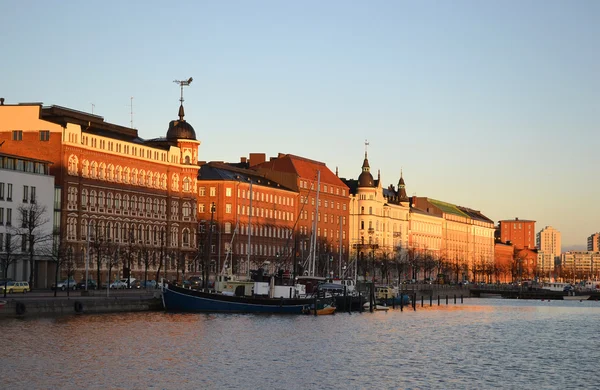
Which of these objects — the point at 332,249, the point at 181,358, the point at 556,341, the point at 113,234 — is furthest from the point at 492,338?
the point at 332,249

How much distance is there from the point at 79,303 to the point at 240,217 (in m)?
79.0

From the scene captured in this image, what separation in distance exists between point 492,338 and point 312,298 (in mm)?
24018

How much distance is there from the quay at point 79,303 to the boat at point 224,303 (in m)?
1.70

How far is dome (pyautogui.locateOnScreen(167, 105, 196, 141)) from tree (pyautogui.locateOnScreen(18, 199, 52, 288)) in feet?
105

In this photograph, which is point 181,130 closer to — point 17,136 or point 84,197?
point 84,197

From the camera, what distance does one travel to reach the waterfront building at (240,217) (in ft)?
536

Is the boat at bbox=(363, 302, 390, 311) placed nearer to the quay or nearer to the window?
the quay

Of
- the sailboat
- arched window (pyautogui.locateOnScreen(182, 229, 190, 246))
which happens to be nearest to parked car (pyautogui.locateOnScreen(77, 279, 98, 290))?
the sailboat

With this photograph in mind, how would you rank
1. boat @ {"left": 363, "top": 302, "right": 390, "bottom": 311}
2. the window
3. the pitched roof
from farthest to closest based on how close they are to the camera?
the pitched roof → boat @ {"left": 363, "top": 302, "right": 390, "bottom": 311} → the window

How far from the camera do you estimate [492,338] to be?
290 ft

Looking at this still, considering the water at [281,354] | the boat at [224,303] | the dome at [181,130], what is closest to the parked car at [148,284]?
the boat at [224,303]

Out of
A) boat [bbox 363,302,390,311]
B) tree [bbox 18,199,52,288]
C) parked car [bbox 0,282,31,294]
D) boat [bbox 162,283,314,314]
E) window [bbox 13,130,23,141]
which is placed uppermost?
window [bbox 13,130,23,141]

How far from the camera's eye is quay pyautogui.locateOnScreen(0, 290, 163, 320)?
268 feet

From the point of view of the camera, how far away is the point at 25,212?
107812 mm
